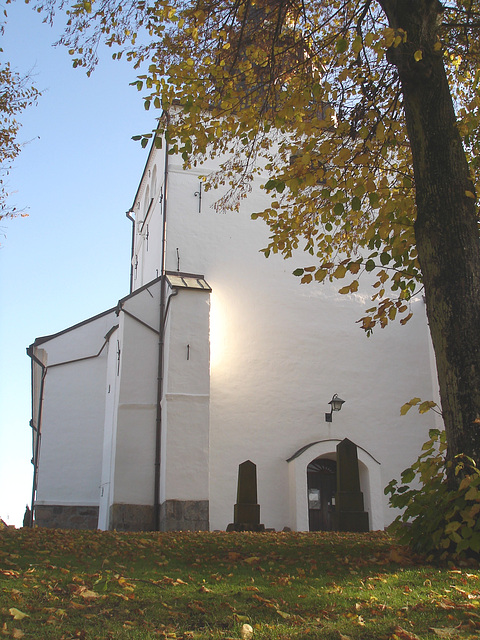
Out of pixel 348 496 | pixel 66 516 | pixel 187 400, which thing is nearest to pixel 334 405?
pixel 187 400

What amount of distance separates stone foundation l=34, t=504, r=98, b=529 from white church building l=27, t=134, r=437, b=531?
37 millimetres

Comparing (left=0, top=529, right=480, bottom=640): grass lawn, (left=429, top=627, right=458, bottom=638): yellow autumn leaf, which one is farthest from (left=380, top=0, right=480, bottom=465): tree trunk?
(left=429, top=627, right=458, bottom=638): yellow autumn leaf

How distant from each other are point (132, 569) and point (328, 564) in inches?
73.0

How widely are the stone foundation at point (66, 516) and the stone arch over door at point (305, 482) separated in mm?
5922

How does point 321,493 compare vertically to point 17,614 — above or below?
above

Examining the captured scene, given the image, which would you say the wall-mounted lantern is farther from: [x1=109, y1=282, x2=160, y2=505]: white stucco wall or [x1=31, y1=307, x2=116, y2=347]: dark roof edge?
[x1=31, y1=307, x2=116, y2=347]: dark roof edge

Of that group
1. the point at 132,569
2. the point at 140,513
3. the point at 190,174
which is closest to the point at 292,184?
the point at 132,569

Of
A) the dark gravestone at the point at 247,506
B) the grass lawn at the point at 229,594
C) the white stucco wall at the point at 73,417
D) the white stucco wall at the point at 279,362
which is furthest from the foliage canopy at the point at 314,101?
the white stucco wall at the point at 73,417

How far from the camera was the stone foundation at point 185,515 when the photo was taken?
530 inches

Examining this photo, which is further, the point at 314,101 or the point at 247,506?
the point at 247,506

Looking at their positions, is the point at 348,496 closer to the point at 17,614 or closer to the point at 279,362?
the point at 279,362

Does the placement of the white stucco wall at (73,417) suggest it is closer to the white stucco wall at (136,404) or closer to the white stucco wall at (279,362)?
the white stucco wall at (136,404)

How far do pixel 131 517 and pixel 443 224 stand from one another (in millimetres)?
10702

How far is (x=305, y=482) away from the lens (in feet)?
51.5
